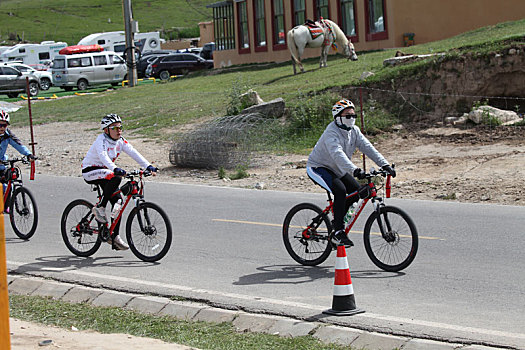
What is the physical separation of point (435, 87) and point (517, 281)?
14.0 meters

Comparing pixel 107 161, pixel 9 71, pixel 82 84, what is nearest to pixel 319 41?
pixel 82 84

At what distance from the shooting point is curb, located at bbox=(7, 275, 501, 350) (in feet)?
21.4

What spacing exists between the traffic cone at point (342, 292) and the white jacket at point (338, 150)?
6.36ft

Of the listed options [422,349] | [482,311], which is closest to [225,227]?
[482,311]

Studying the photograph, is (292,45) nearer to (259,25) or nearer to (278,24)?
(278,24)

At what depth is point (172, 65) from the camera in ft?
170

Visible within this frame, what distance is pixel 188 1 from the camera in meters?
146

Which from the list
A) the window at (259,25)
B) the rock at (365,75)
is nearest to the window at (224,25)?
the window at (259,25)

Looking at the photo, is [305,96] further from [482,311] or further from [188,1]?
[188,1]

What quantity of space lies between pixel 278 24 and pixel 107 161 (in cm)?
3360

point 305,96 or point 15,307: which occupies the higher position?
point 305,96

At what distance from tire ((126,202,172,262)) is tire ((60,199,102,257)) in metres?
0.64

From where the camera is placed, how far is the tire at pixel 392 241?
911 cm

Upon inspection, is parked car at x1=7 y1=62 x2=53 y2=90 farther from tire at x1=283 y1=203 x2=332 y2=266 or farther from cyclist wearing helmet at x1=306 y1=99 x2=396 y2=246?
cyclist wearing helmet at x1=306 y1=99 x2=396 y2=246
